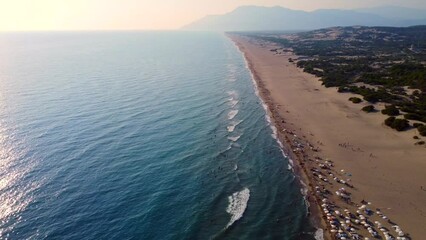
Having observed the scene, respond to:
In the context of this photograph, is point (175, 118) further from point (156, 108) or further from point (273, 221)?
point (273, 221)

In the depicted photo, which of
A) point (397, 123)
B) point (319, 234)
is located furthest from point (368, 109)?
point (319, 234)

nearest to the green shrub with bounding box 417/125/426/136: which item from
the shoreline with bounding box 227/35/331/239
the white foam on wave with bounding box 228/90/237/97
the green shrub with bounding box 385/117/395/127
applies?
the green shrub with bounding box 385/117/395/127

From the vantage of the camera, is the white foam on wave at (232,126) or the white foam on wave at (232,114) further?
the white foam on wave at (232,114)

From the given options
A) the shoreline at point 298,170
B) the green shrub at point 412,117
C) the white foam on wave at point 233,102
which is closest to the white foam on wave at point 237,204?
the shoreline at point 298,170

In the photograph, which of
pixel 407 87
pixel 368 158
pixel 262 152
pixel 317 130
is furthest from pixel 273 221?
pixel 407 87

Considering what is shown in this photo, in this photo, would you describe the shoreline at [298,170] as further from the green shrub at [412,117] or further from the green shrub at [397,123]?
the green shrub at [412,117]

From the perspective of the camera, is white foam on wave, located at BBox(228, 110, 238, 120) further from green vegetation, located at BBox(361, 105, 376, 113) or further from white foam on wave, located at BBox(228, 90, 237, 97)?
green vegetation, located at BBox(361, 105, 376, 113)

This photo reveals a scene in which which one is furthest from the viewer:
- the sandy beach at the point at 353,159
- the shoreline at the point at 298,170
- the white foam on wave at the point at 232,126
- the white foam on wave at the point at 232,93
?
the white foam on wave at the point at 232,93
